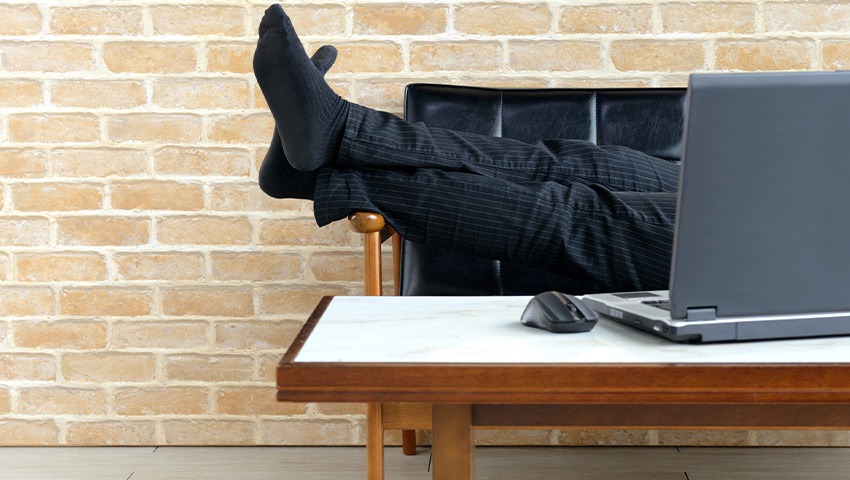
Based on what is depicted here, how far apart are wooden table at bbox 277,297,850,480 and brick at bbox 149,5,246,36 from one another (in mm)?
1232

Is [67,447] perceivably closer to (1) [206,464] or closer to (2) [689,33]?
(1) [206,464]

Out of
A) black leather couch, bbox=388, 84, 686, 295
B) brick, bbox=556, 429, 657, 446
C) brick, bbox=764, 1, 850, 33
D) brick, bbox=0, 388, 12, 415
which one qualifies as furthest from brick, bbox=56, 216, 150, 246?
brick, bbox=764, 1, 850, 33

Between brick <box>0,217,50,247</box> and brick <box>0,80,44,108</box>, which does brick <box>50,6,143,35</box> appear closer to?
brick <box>0,80,44,108</box>

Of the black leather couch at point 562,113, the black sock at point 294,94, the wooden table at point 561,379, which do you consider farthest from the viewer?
the black leather couch at point 562,113

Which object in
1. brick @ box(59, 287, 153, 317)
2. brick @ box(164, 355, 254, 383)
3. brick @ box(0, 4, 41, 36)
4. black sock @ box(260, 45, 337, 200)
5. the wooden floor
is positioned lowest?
the wooden floor

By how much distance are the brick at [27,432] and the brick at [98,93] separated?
0.66 meters

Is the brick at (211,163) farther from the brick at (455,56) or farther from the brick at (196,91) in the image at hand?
the brick at (455,56)

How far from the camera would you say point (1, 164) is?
1.86 metres

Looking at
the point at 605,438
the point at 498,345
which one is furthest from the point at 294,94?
the point at 605,438

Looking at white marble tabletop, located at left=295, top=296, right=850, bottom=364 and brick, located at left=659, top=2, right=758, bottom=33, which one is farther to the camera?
brick, located at left=659, top=2, right=758, bottom=33

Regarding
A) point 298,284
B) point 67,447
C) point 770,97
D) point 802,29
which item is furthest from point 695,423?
point 67,447

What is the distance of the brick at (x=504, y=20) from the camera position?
188 centimetres

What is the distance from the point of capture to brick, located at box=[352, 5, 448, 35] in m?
1.87

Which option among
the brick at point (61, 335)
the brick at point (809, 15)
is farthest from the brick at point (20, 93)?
the brick at point (809, 15)
